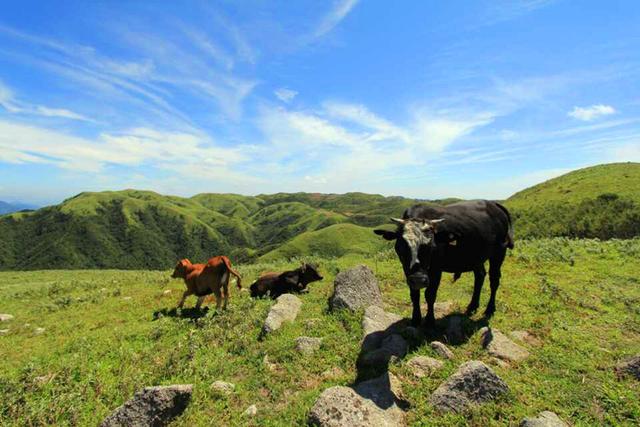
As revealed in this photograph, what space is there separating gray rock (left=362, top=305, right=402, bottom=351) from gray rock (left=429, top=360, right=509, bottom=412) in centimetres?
241

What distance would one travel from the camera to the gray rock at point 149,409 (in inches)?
256

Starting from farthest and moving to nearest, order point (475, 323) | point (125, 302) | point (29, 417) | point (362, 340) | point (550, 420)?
point (125, 302)
point (475, 323)
point (362, 340)
point (29, 417)
point (550, 420)

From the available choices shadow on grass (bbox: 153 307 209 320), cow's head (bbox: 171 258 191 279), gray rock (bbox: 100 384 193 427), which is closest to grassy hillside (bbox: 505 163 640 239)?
shadow on grass (bbox: 153 307 209 320)

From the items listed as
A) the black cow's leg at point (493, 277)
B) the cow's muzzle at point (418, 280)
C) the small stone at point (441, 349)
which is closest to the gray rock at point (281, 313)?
the small stone at point (441, 349)

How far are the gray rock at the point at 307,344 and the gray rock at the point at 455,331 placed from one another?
3469 mm

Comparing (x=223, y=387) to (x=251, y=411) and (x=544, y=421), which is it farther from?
(x=544, y=421)

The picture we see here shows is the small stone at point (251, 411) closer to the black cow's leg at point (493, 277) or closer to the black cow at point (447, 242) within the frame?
the black cow at point (447, 242)

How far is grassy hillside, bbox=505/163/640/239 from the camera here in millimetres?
55719

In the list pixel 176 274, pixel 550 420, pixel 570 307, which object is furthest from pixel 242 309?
pixel 570 307

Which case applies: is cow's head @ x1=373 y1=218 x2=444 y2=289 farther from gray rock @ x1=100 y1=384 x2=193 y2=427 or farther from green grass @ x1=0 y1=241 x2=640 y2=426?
gray rock @ x1=100 y1=384 x2=193 y2=427

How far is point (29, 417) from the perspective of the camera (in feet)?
22.7

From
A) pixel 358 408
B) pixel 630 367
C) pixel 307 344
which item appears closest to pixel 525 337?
pixel 630 367

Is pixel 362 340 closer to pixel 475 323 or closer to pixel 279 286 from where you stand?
pixel 475 323

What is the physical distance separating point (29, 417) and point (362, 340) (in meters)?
7.36
